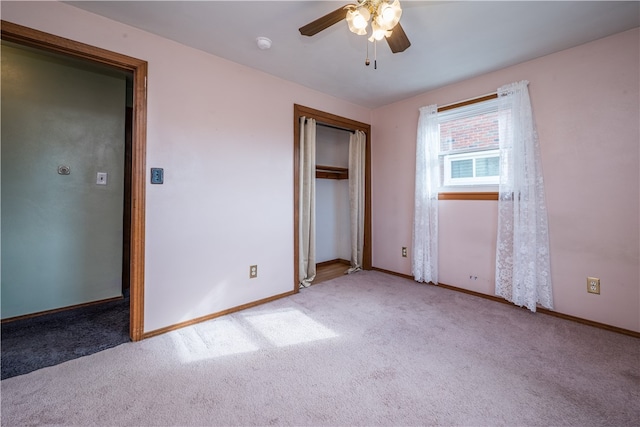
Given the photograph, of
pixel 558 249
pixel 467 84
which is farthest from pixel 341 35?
pixel 558 249

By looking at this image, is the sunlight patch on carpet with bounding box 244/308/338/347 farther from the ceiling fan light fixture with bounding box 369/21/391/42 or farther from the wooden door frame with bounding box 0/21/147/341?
the ceiling fan light fixture with bounding box 369/21/391/42

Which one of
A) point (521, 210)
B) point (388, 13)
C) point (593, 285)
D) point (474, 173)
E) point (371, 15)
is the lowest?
point (593, 285)

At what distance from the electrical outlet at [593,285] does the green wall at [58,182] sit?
449cm

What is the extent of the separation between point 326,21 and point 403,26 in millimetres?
774

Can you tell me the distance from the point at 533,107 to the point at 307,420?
10.3 feet

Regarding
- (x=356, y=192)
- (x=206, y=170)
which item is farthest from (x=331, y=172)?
(x=206, y=170)

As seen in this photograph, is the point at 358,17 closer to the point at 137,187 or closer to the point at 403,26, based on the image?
the point at 403,26

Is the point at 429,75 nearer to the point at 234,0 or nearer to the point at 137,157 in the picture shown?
the point at 234,0

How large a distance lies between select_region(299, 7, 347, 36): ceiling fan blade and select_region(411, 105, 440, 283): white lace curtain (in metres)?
2.04

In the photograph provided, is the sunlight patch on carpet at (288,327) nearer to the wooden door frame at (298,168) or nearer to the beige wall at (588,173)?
the wooden door frame at (298,168)

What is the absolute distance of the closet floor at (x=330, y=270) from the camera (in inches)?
142

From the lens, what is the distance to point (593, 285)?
226 centimetres

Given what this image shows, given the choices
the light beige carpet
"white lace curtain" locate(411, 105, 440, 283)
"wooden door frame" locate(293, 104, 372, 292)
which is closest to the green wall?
the light beige carpet

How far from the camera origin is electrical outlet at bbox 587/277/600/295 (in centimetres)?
224
